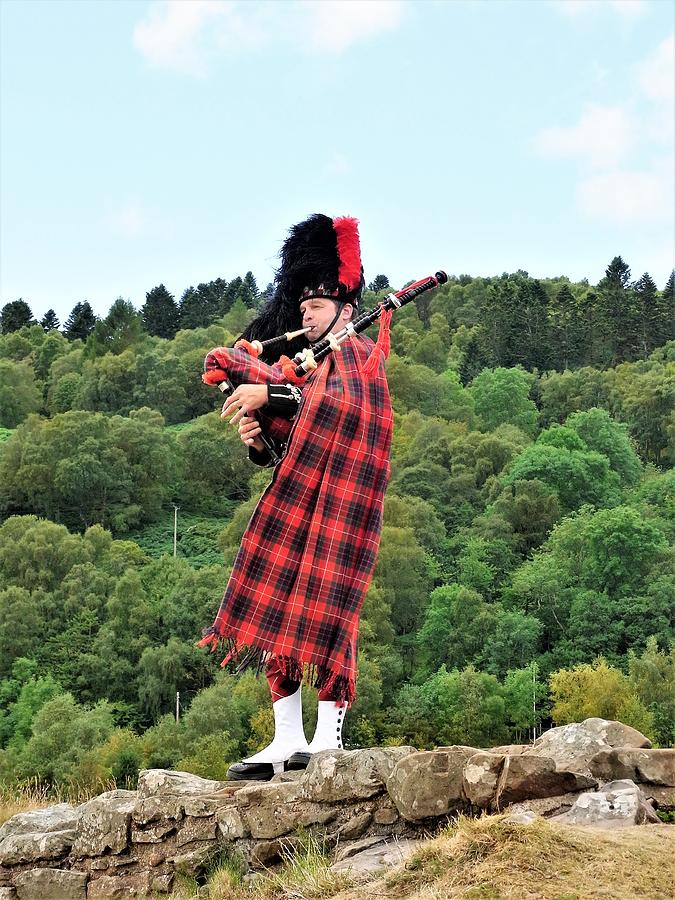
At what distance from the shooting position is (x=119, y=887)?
9336mm

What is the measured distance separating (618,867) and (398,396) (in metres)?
75.0

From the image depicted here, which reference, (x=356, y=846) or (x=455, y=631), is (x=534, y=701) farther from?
(x=356, y=846)

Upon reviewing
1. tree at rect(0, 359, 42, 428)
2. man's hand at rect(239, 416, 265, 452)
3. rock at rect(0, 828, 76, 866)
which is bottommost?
rock at rect(0, 828, 76, 866)

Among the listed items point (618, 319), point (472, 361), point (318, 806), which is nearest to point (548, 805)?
point (318, 806)

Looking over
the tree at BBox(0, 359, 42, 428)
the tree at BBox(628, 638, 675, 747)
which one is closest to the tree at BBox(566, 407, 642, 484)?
the tree at BBox(628, 638, 675, 747)

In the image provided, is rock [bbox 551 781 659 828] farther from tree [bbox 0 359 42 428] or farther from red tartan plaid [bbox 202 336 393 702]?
tree [bbox 0 359 42 428]

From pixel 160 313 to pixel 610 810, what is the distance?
11003 centimetres

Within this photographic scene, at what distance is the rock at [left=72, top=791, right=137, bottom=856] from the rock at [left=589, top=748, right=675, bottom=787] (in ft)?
11.8

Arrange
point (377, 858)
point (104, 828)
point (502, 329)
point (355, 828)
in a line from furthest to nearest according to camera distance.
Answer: point (502, 329) → point (104, 828) → point (355, 828) → point (377, 858)

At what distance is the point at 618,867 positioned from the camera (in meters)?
6.85

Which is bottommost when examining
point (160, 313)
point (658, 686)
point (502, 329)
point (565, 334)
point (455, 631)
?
point (658, 686)

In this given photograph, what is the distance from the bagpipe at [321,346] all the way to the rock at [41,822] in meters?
3.59

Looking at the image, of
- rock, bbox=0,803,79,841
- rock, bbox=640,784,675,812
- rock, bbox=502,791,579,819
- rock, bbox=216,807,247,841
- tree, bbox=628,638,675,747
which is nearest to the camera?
rock, bbox=502,791,579,819

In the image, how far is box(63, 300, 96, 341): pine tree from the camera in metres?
115
